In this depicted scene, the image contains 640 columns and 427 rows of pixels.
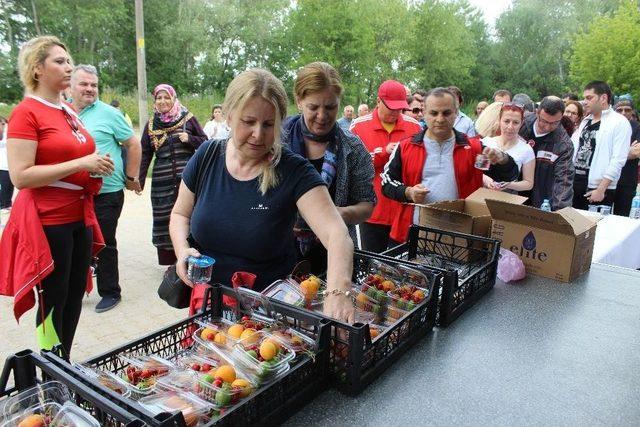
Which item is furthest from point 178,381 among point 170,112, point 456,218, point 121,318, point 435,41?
point 435,41

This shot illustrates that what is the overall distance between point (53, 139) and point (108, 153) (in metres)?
1.02

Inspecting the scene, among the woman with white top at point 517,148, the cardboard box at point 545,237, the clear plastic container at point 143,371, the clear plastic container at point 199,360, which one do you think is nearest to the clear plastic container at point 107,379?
the clear plastic container at point 143,371

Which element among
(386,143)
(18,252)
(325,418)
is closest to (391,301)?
(325,418)

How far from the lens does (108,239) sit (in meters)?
3.75

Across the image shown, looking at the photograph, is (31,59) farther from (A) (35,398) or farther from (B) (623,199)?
(B) (623,199)

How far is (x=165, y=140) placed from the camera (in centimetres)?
416

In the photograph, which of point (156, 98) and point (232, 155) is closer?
point (232, 155)

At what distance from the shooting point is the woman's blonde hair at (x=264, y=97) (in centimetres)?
143

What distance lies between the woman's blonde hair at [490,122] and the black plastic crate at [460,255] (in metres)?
2.78

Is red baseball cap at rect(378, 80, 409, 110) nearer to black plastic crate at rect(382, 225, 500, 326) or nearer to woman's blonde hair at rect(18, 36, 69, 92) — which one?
black plastic crate at rect(382, 225, 500, 326)

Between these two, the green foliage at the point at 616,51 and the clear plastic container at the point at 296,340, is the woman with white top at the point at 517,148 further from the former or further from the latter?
the green foliage at the point at 616,51

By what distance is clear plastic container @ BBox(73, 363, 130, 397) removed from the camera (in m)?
1.00

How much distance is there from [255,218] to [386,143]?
2224mm

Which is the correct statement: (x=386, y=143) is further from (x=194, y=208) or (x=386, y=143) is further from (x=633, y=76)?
(x=633, y=76)
